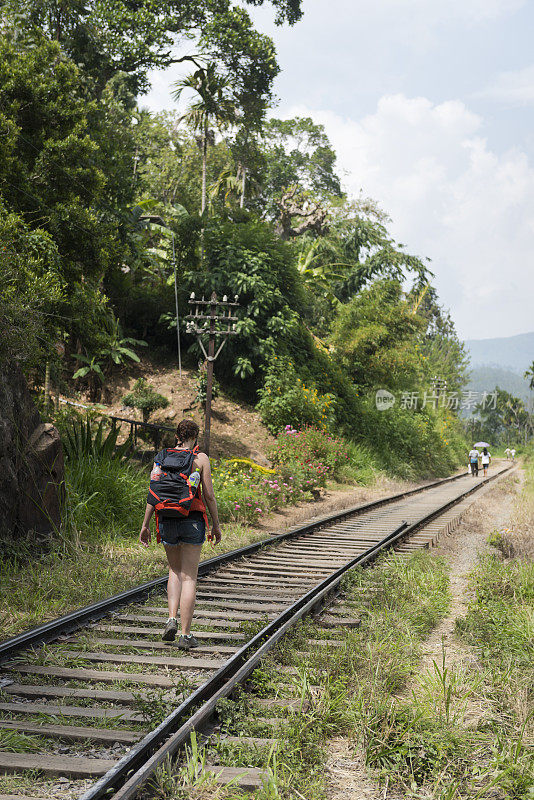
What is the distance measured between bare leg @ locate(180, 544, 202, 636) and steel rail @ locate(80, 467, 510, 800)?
1.83 feet

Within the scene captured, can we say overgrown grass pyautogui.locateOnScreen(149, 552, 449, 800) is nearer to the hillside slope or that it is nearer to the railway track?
the railway track

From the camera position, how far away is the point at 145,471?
13.2m

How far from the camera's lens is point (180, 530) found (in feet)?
18.1

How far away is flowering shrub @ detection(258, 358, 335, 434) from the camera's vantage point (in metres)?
22.5

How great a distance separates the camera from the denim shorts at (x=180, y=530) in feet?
18.1

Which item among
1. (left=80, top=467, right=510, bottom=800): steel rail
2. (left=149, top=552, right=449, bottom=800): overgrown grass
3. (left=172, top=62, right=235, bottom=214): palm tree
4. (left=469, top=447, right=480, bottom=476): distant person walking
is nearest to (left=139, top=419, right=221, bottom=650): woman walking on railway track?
(left=80, top=467, right=510, bottom=800): steel rail

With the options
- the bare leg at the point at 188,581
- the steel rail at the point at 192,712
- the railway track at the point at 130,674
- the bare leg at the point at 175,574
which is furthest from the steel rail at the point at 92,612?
the steel rail at the point at 192,712

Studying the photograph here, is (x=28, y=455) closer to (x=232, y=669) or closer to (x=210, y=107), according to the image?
(x=232, y=669)

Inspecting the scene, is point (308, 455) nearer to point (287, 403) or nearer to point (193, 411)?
point (287, 403)

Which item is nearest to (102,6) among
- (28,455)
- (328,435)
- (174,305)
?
(174,305)

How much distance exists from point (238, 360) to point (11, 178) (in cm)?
1157

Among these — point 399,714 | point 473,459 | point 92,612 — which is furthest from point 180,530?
point 473,459

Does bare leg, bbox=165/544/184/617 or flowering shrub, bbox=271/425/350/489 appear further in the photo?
flowering shrub, bbox=271/425/350/489

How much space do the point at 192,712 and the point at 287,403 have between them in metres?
18.4
